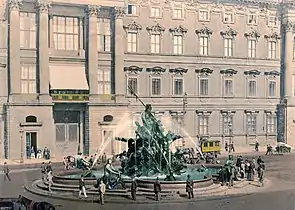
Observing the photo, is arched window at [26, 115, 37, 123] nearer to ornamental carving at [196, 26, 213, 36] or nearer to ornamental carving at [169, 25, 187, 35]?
ornamental carving at [169, 25, 187, 35]

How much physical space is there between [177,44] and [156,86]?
1.66 m

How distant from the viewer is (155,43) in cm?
2017

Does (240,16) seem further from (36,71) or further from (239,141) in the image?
(36,71)

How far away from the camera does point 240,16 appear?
19.8m

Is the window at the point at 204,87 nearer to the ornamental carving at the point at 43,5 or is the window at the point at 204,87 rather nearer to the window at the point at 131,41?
the window at the point at 131,41

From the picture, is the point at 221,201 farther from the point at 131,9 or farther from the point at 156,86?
the point at 131,9

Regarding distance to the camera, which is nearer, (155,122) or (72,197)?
(72,197)

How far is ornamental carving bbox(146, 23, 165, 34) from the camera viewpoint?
19.5m

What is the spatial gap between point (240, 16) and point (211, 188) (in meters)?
7.81

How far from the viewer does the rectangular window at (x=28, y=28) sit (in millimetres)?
18344

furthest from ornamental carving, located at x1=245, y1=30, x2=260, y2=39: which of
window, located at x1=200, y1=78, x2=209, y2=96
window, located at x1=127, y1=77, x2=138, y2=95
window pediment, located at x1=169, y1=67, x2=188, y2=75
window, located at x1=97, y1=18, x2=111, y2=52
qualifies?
window, located at x1=97, y1=18, x2=111, y2=52

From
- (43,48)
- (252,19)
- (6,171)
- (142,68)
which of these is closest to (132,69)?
(142,68)

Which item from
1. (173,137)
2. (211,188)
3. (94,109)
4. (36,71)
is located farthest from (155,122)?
(36,71)

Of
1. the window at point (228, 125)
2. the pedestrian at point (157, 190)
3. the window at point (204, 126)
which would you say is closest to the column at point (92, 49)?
the window at point (204, 126)
